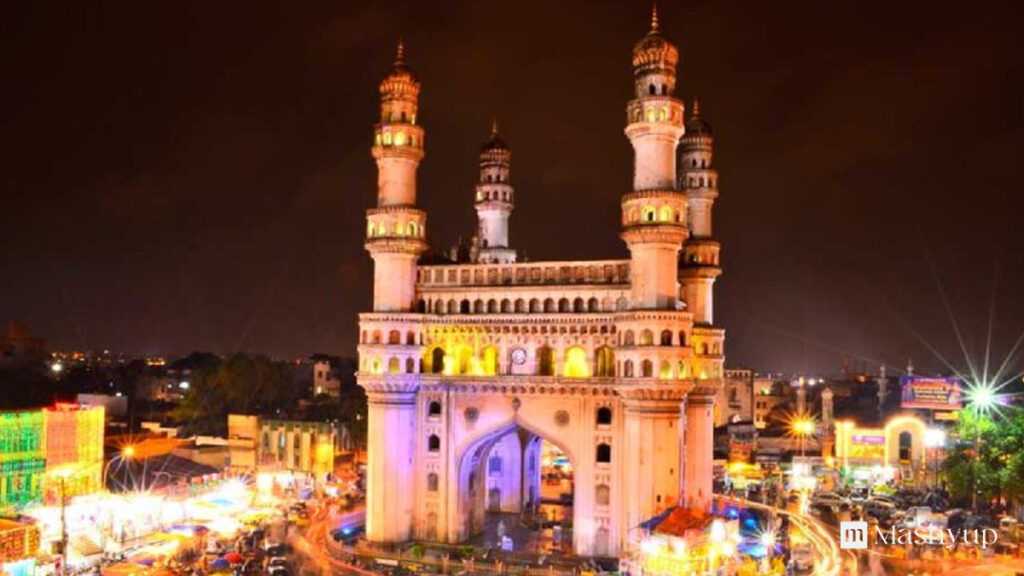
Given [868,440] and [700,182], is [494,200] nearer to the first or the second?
[700,182]

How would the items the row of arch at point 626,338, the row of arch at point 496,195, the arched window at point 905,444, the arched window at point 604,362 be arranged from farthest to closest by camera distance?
the arched window at point 905,444 < the row of arch at point 496,195 < the arched window at point 604,362 < the row of arch at point 626,338

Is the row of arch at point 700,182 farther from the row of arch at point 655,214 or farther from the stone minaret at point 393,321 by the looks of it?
the stone minaret at point 393,321

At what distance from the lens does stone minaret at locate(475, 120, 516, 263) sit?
59.8 meters

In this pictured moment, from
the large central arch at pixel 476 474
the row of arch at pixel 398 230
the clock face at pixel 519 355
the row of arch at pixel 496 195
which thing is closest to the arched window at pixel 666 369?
the large central arch at pixel 476 474

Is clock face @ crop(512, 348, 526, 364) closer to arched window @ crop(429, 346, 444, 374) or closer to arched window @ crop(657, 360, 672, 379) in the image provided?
arched window @ crop(429, 346, 444, 374)

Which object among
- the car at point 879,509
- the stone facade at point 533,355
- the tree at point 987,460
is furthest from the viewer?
the car at point 879,509

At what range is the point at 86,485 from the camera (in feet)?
168

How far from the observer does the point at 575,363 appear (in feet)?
156

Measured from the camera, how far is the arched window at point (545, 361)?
47.7 metres

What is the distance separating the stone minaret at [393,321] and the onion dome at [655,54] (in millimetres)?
11448

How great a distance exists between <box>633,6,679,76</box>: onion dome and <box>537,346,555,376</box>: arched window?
13912 mm

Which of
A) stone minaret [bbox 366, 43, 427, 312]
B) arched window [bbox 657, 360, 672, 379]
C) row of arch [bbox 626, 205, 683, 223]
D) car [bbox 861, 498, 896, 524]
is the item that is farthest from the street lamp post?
stone minaret [bbox 366, 43, 427, 312]

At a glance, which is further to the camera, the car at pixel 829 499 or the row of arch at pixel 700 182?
the car at pixel 829 499

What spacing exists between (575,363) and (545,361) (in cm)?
147
